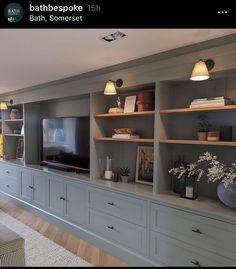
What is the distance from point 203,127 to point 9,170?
12.6 feet

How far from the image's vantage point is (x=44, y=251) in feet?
8.79

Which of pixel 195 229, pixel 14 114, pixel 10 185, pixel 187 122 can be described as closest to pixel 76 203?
pixel 195 229

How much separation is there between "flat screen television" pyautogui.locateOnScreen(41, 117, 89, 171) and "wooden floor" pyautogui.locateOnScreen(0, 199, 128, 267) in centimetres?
89

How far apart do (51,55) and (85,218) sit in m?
2.01

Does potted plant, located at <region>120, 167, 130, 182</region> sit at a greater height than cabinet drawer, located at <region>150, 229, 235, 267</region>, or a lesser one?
greater

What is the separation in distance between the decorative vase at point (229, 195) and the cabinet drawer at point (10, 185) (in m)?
3.71

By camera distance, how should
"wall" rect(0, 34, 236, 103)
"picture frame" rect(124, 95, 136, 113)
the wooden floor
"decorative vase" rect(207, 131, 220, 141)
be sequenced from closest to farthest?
"wall" rect(0, 34, 236, 103)
"decorative vase" rect(207, 131, 220, 141)
the wooden floor
"picture frame" rect(124, 95, 136, 113)

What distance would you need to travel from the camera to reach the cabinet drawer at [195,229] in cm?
184

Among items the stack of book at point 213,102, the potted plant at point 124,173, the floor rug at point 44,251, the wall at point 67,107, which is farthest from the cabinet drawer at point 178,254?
the wall at point 67,107

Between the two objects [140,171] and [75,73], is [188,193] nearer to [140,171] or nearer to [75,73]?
[140,171]

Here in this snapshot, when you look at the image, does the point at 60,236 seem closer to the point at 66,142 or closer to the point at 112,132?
the point at 66,142

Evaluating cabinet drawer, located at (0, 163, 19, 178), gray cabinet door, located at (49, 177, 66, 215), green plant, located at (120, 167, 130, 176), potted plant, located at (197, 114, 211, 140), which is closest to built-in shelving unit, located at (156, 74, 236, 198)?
potted plant, located at (197, 114, 211, 140)

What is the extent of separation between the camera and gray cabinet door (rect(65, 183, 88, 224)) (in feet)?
9.94

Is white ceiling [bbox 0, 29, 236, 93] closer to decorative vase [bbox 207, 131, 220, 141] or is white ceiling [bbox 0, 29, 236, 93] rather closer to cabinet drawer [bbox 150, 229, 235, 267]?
decorative vase [bbox 207, 131, 220, 141]
